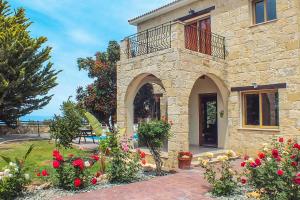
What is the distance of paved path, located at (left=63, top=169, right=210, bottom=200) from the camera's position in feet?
22.5

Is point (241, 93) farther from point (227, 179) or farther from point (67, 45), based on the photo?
point (67, 45)

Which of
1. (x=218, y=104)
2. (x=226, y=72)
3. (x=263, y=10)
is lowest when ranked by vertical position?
(x=218, y=104)

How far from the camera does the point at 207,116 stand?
15078 millimetres

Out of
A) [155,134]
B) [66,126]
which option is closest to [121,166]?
[155,134]

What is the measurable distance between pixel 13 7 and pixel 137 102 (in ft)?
49.1

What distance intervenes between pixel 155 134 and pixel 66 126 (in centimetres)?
431

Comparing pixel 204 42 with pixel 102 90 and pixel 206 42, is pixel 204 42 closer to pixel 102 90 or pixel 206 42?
pixel 206 42

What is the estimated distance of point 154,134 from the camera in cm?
934

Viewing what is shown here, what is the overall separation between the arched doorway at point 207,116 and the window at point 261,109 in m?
1.11

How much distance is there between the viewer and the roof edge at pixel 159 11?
15.2 metres

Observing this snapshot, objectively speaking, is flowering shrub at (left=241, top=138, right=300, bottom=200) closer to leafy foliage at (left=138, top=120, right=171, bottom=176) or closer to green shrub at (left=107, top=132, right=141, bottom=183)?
leafy foliage at (left=138, top=120, right=171, bottom=176)

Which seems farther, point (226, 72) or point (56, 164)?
point (226, 72)

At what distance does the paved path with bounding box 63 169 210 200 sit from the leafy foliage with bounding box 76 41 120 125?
7.60m

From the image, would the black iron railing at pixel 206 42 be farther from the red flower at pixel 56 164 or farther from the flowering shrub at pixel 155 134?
the red flower at pixel 56 164
